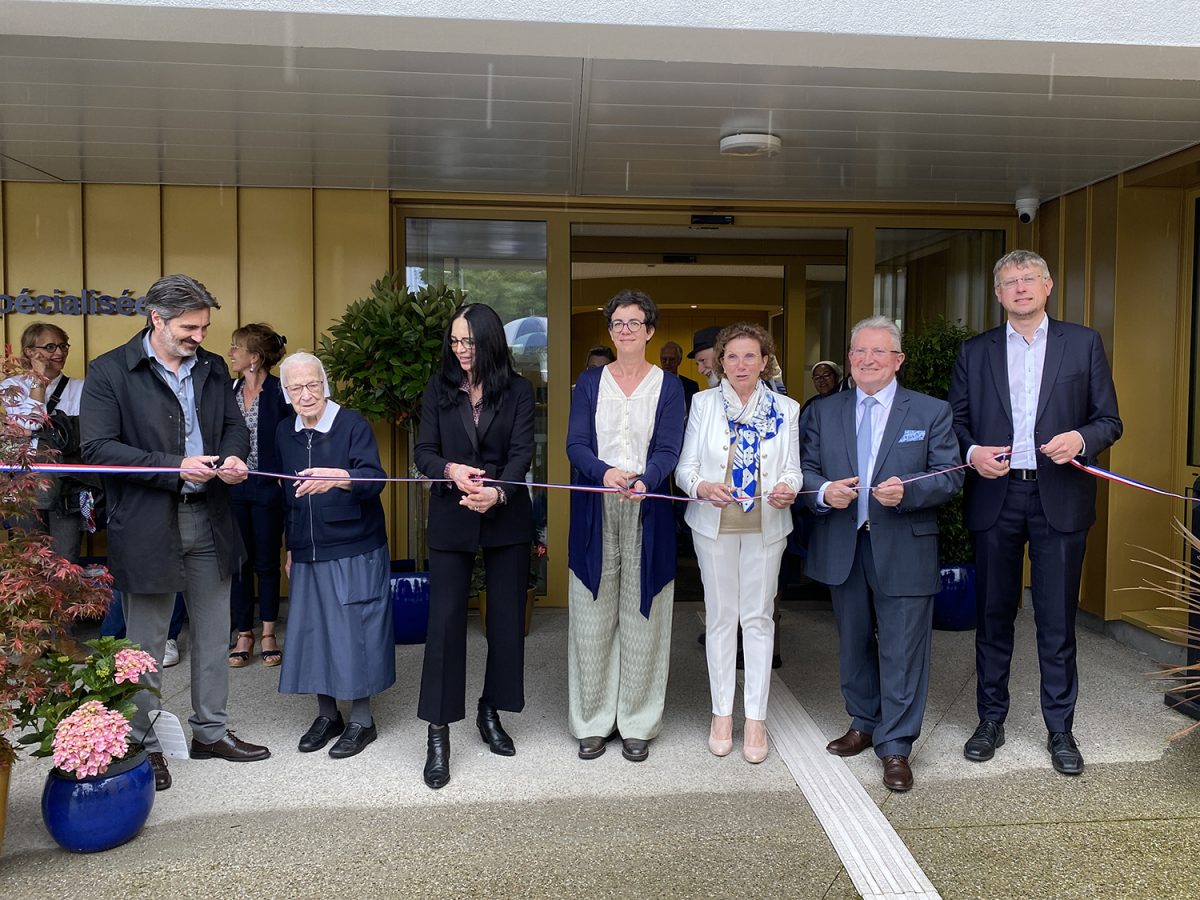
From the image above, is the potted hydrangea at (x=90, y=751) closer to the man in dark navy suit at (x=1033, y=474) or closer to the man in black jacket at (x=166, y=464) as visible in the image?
the man in black jacket at (x=166, y=464)

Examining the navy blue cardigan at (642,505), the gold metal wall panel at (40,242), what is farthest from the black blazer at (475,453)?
the gold metal wall panel at (40,242)

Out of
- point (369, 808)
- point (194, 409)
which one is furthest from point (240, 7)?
point (369, 808)

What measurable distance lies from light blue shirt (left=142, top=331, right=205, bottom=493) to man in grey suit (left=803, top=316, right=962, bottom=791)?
2.46 metres

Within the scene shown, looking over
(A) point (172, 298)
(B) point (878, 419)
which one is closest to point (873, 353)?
(B) point (878, 419)

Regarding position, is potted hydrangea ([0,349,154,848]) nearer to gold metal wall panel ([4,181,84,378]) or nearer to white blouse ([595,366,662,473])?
white blouse ([595,366,662,473])

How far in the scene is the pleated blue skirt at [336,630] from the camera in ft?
13.0

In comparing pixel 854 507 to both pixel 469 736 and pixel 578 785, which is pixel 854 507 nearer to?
pixel 578 785

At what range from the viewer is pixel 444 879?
118 inches

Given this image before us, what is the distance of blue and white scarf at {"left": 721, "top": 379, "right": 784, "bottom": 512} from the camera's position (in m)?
3.91

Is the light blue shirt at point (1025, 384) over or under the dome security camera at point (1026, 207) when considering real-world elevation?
under

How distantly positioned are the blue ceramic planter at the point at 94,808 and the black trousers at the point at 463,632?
1.08 metres

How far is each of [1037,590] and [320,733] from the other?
3113 mm

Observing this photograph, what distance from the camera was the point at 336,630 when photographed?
3.98m

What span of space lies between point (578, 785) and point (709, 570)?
3.33ft
